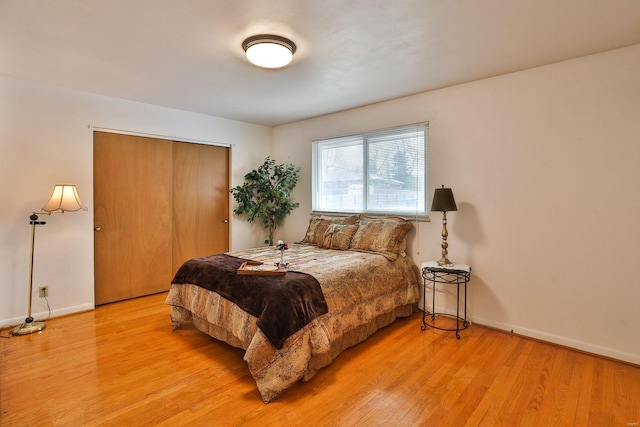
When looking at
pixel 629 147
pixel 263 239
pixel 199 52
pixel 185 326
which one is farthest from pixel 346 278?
pixel 263 239

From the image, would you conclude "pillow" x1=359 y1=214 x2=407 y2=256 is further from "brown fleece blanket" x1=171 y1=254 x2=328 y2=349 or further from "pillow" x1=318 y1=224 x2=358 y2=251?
"brown fleece blanket" x1=171 y1=254 x2=328 y2=349

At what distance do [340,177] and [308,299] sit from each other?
2.50 meters

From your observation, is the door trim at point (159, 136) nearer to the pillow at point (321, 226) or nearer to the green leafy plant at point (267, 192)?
the green leafy plant at point (267, 192)

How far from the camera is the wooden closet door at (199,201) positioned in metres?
4.52

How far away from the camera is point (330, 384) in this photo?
223cm

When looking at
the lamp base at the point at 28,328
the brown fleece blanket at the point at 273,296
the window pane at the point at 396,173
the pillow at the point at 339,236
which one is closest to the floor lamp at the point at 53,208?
the lamp base at the point at 28,328

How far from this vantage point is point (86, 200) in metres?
3.66

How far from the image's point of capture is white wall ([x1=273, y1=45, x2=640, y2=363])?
2.54 metres

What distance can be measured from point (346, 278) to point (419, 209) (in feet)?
4.72

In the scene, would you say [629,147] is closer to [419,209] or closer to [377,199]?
[419,209]

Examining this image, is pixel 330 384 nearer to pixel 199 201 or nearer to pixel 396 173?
pixel 396 173

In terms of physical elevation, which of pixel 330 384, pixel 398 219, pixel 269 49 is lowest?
pixel 330 384

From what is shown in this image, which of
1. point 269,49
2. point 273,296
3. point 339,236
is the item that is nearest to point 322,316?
point 273,296

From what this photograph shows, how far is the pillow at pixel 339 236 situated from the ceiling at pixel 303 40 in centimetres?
157
